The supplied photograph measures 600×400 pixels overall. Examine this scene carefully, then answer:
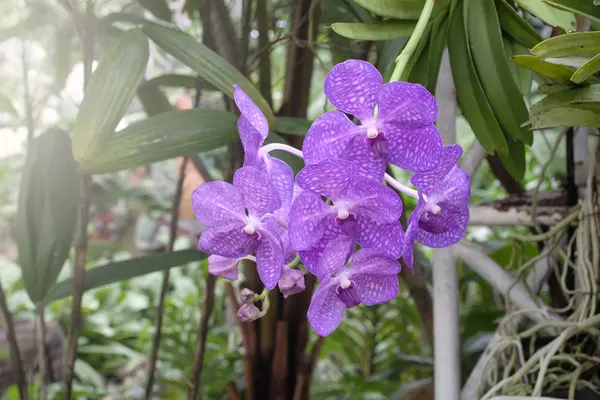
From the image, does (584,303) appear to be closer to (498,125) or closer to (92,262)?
(498,125)

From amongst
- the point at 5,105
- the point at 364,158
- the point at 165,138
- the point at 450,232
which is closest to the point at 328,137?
the point at 364,158

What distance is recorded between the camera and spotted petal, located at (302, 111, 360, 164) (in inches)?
11.3

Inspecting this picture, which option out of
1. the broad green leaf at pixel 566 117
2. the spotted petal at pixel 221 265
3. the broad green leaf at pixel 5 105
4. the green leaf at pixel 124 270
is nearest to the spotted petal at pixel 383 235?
the spotted petal at pixel 221 265

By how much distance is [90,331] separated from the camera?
195 centimetres

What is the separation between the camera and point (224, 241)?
1.02ft

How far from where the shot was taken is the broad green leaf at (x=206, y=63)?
0.47 m

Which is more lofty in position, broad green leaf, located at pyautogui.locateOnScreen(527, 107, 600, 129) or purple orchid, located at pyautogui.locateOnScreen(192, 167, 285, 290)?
broad green leaf, located at pyautogui.locateOnScreen(527, 107, 600, 129)

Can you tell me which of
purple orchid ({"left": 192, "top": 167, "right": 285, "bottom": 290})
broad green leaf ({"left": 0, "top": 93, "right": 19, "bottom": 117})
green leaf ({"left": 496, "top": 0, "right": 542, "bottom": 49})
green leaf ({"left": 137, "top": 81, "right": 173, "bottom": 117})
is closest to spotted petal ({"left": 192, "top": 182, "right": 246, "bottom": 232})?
purple orchid ({"left": 192, "top": 167, "right": 285, "bottom": 290})

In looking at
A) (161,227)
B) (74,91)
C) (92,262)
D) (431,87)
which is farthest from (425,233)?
(161,227)

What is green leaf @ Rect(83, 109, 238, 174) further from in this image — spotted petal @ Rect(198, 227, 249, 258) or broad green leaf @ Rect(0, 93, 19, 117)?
broad green leaf @ Rect(0, 93, 19, 117)

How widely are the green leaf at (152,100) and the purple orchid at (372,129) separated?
482mm

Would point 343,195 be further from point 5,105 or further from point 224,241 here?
point 5,105

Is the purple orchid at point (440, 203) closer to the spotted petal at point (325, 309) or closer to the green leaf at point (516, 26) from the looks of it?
the spotted petal at point (325, 309)

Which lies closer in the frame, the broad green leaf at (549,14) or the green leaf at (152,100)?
the broad green leaf at (549,14)
